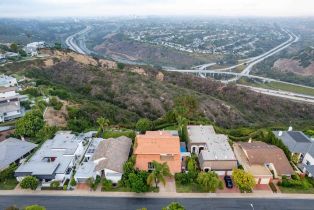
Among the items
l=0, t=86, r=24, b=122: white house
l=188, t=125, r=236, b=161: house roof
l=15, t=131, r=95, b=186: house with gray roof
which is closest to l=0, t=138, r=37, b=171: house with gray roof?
l=15, t=131, r=95, b=186: house with gray roof

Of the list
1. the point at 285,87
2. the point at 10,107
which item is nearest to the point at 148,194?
the point at 10,107

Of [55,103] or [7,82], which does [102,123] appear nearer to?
[55,103]

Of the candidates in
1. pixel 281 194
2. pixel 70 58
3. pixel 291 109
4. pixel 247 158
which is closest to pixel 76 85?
pixel 70 58

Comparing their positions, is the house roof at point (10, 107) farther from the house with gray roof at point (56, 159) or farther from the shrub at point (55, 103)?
the house with gray roof at point (56, 159)

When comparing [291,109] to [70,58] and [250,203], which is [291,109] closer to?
[250,203]

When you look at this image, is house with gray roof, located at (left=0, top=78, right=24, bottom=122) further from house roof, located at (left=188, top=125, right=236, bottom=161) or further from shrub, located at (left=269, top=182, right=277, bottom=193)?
shrub, located at (left=269, top=182, right=277, bottom=193)
